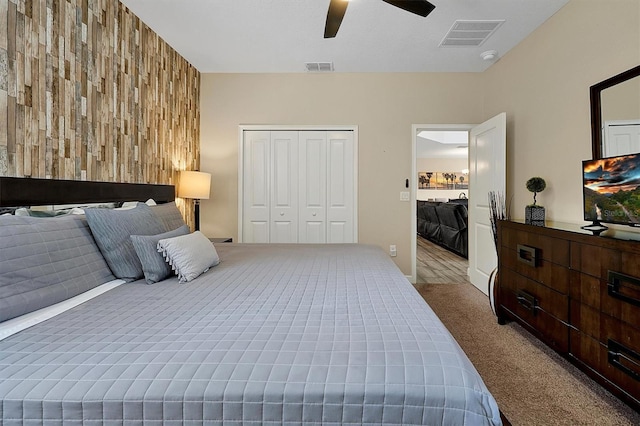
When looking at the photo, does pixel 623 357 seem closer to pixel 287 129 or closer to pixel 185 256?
pixel 185 256

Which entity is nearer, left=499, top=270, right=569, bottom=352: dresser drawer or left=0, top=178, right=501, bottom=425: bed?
left=0, top=178, right=501, bottom=425: bed

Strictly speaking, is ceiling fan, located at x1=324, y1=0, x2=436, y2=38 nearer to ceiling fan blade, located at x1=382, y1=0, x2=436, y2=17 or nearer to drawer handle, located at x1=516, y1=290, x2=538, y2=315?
ceiling fan blade, located at x1=382, y1=0, x2=436, y2=17

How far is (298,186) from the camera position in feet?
13.5

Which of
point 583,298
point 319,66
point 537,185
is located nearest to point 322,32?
point 319,66

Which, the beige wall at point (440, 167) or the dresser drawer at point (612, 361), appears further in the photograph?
the beige wall at point (440, 167)

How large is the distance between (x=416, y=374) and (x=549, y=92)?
2980mm

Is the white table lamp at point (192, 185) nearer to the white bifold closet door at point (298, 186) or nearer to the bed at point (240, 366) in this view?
the white bifold closet door at point (298, 186)

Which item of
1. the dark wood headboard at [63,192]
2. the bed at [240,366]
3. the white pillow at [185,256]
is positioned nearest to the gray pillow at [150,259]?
the white pillow at [185,256]

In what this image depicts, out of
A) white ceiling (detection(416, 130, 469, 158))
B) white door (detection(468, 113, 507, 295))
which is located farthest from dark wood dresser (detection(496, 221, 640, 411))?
white ceiling (detection(416, 130, 469, 158))

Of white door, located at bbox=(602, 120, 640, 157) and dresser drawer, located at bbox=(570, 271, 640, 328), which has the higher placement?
white door, located at bbox=(602, 120, 640, 157)

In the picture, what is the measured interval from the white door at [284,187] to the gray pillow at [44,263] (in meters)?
2.48

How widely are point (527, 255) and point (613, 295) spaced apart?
0.74 metres

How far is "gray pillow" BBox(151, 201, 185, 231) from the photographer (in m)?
2.29

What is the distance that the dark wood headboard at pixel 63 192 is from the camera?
1637 mm
